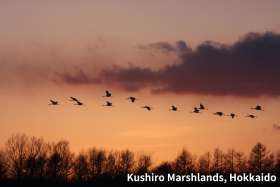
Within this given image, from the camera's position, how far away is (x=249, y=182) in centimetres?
10106

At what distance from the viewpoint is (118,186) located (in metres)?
99.1

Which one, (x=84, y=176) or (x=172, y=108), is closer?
(x=172, y=108)

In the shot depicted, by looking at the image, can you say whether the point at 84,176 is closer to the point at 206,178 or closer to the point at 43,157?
the point at 43,157

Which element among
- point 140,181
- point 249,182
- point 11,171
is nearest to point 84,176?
point 11,171

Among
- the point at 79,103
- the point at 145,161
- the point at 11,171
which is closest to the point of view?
the point at 79,103

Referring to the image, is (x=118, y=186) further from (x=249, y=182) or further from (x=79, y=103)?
(x=79, y=103)

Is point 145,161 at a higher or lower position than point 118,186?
higher

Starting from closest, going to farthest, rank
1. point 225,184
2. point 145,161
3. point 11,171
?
point 225,184 → point 11,171 → point 145,161

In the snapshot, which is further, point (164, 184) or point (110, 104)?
point (164, 184)

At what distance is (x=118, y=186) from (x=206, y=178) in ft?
39.0

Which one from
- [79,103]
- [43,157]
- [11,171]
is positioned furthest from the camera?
[43,157]

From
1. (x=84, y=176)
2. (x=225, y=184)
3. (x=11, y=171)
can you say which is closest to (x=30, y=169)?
(x=11, y=171)

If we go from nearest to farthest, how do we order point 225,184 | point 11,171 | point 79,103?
point 79,103
point 225,184
point 11,171

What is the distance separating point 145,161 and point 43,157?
23534mm
